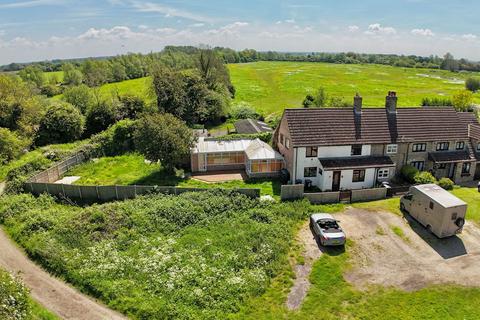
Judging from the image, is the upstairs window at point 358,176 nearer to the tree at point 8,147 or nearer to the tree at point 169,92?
the tree at point 169,92

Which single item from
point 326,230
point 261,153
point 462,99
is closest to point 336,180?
point 261,153

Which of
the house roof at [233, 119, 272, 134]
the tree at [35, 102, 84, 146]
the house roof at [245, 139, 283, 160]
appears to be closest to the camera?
the house roof at [245, 139, 283, 160]

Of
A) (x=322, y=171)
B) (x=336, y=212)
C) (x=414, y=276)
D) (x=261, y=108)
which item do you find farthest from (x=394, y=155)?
(x=261, y=108)

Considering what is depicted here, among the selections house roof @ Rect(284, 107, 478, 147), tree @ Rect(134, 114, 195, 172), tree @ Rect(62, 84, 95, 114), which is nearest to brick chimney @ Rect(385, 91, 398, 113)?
house roof @ Rect(284, 107, 478, 147)

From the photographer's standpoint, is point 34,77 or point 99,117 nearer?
point 99,117

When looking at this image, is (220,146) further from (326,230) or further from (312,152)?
(326,230)

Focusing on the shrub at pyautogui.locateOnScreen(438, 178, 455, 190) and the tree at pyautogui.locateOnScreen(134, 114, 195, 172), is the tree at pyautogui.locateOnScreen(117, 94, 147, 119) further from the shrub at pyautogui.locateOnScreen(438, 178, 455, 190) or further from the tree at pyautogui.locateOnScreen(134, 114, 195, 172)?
the shrub at pyautogui.locateOnScreen(438, 178, 455, 190)
